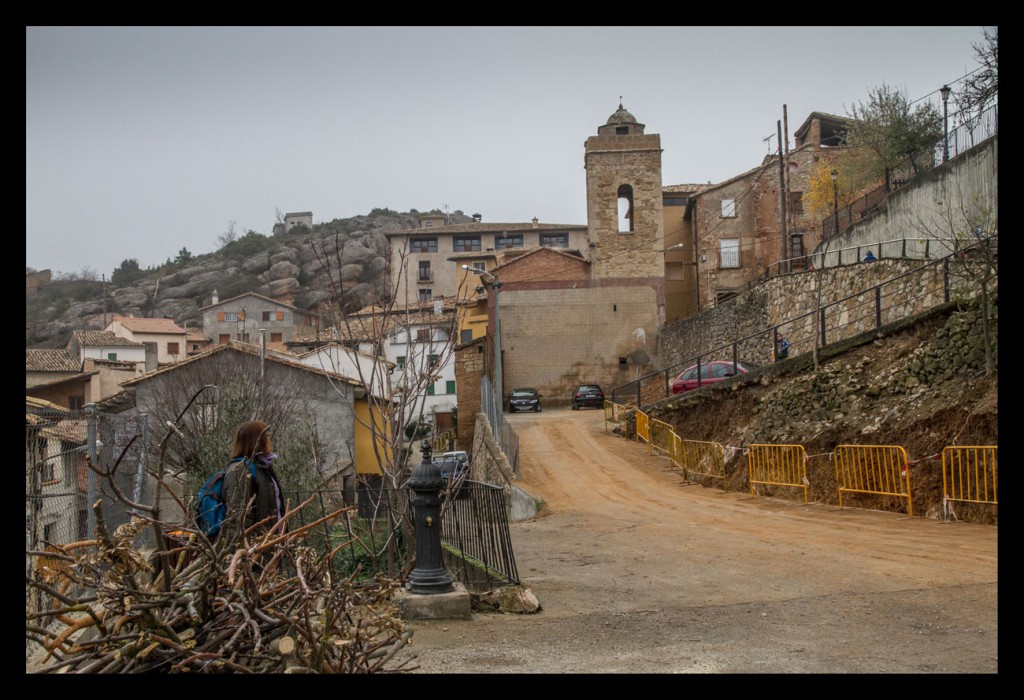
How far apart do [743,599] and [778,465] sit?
34.1 ft

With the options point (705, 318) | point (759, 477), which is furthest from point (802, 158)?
point (759, 477)

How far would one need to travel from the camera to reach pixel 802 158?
5369 centimetres

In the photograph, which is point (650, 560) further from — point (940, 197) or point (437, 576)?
point (940, 197)

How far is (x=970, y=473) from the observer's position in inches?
508

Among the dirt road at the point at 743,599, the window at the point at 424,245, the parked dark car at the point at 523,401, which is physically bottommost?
the dirt road at the point at 743,599

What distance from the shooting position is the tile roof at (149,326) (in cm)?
7181

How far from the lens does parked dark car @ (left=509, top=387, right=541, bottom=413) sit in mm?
39500

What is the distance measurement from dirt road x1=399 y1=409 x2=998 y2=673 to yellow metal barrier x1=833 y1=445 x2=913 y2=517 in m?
0.50

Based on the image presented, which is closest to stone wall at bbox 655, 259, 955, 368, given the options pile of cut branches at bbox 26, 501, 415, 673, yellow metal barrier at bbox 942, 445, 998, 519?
yellow metal barrier at bbox 942, 445, 998, 519

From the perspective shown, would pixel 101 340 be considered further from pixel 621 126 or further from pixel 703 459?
pixel 703 459

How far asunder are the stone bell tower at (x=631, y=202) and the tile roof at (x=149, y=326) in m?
41.8

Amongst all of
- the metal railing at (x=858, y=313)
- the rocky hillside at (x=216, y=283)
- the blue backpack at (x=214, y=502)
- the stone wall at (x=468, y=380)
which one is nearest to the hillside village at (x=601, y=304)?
the stone wall at (x=468, y=380)

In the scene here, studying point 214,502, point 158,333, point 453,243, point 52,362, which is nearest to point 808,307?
point 214,502

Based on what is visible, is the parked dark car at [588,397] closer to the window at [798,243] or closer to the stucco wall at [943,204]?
the stucco wall at [943,204]
